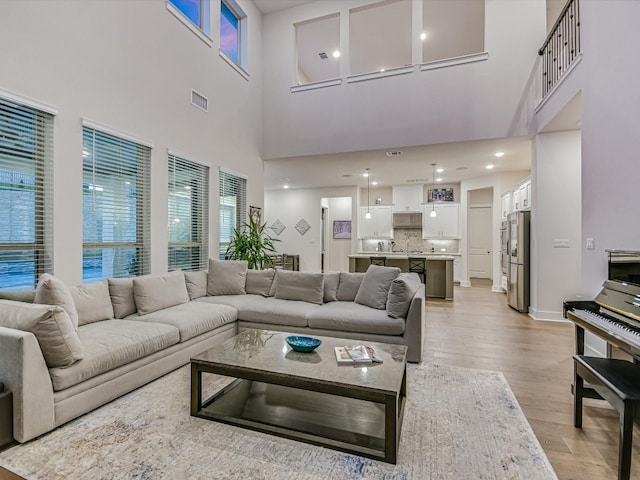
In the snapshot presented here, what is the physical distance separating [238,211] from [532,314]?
513cm

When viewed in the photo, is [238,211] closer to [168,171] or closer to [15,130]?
[168,171]

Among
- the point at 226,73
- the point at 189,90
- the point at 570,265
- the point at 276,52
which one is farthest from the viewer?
the point at 276,52

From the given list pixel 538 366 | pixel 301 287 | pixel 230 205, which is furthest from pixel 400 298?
pixel 230 205

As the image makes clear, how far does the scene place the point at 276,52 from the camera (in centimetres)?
636

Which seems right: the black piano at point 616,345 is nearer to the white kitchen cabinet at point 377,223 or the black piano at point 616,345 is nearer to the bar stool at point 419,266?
the bar stool at point 419,266

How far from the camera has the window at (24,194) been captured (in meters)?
2.64

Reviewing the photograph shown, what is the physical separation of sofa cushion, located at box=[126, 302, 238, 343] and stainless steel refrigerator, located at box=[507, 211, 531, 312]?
15.1 ft

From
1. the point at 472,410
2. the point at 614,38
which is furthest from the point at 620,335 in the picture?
the point at 614,38

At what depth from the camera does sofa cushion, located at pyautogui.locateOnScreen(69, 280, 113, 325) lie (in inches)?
110

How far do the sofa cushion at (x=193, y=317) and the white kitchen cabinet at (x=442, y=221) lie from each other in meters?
6.72

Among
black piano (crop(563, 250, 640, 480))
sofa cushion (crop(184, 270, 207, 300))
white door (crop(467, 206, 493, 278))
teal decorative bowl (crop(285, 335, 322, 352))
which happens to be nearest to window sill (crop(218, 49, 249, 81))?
sofa cushion (crop(184, 270, 207, 300))

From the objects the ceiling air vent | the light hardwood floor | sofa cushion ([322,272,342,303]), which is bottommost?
the light hardwood floor

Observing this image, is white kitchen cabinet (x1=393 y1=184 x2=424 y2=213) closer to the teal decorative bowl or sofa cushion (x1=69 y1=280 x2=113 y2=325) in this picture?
the teal decorative bowl

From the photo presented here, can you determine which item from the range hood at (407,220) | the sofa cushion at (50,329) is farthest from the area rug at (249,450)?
the range hood at (407,220)
